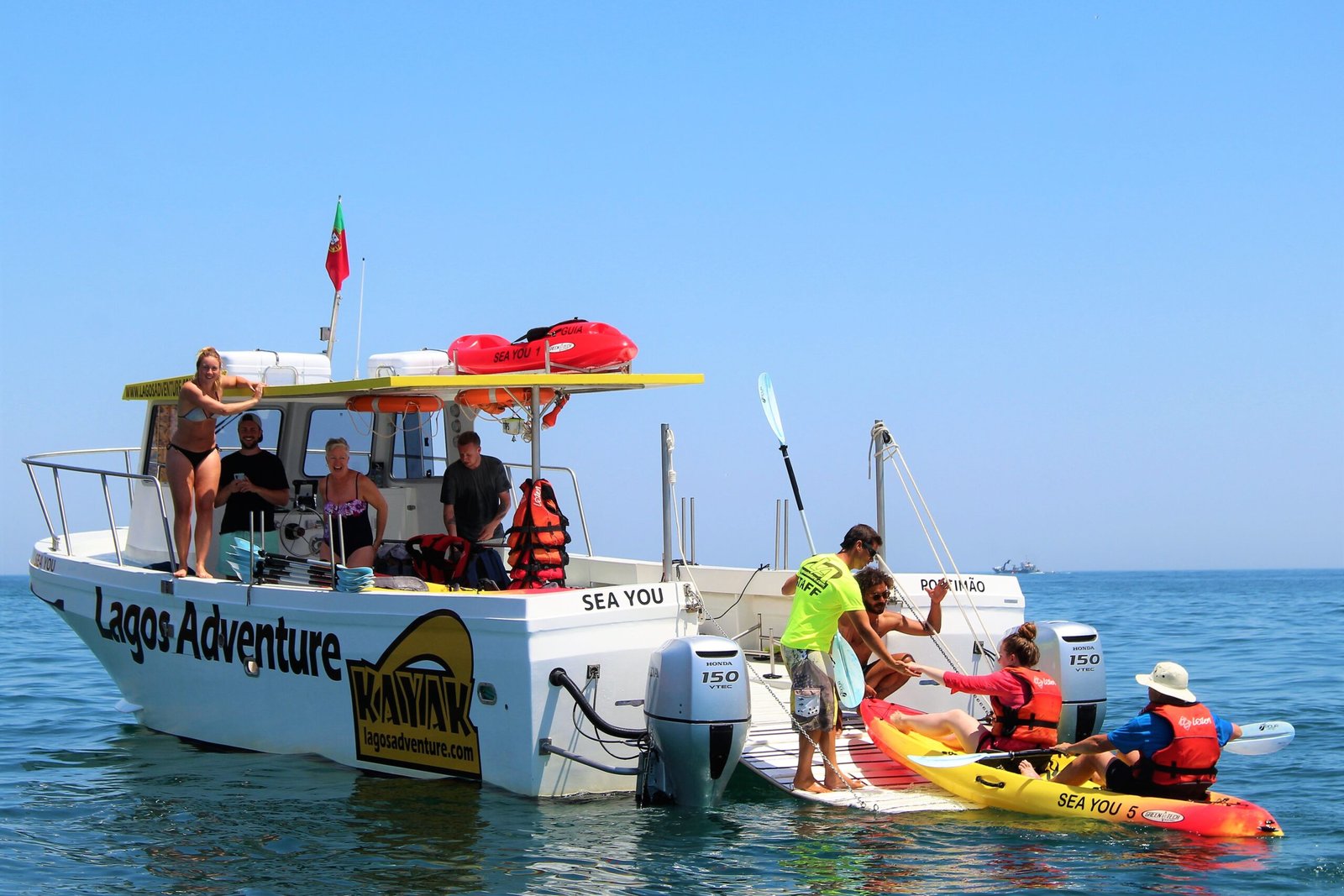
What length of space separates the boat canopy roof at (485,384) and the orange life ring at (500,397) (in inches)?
2.0

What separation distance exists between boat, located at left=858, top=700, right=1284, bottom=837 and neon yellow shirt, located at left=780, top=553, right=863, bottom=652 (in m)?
1.02

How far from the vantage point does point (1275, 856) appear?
273 inches

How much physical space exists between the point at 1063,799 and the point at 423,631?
375cm

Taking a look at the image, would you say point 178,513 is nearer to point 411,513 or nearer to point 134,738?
point 411,513

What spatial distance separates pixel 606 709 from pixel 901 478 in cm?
285

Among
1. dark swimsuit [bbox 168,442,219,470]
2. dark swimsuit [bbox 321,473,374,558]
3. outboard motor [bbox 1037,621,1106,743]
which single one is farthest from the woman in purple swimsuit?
outboard motor [bbox 1037,621,1106,743]

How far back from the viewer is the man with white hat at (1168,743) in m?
7.31

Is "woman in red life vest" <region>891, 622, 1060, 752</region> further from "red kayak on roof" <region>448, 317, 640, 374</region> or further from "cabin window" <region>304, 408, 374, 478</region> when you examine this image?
"cabin window" <region>304, 408, 374, 478</region>

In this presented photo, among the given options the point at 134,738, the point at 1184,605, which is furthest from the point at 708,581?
the point at 1184,605

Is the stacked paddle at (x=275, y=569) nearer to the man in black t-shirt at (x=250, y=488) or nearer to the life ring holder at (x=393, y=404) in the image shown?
the man in black t-shirt at (x=250, y=488)

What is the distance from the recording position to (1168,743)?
7.38m

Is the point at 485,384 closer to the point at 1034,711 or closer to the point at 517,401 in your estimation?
the point at 517,401

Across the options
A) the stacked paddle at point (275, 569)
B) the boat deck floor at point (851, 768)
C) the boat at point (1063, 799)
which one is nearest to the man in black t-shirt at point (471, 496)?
the stacked paddle at point (275, 569)

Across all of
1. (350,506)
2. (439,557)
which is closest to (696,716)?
(439,557)
